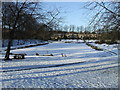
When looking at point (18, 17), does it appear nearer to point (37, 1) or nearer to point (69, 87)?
point (37, 1)

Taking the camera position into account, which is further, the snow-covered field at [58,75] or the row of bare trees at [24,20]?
the row of bare trees at [24,20]

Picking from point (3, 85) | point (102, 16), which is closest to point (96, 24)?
point (102, 16)

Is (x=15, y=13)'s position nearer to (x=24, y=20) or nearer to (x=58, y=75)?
(x=24, y=20)

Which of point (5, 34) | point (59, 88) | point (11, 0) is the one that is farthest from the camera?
point (5, 34)

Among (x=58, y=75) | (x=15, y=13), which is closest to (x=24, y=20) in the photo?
(x=15, y=13)

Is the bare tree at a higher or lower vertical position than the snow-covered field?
higher

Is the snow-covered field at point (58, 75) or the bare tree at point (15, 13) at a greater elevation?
the bare tree at point (15, 13)

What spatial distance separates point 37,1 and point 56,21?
275 centimetres

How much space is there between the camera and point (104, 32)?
10.1 m

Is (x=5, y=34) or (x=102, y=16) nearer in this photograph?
(x=102, y=16)

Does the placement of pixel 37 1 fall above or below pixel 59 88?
above

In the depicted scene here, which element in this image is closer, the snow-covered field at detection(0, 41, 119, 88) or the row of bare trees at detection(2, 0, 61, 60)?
the snow-covered field at detection(0, 41, 119, 88)

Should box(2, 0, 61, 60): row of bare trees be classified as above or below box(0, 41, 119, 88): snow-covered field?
above

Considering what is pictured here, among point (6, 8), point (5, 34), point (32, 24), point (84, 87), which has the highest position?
point (6, 8)
